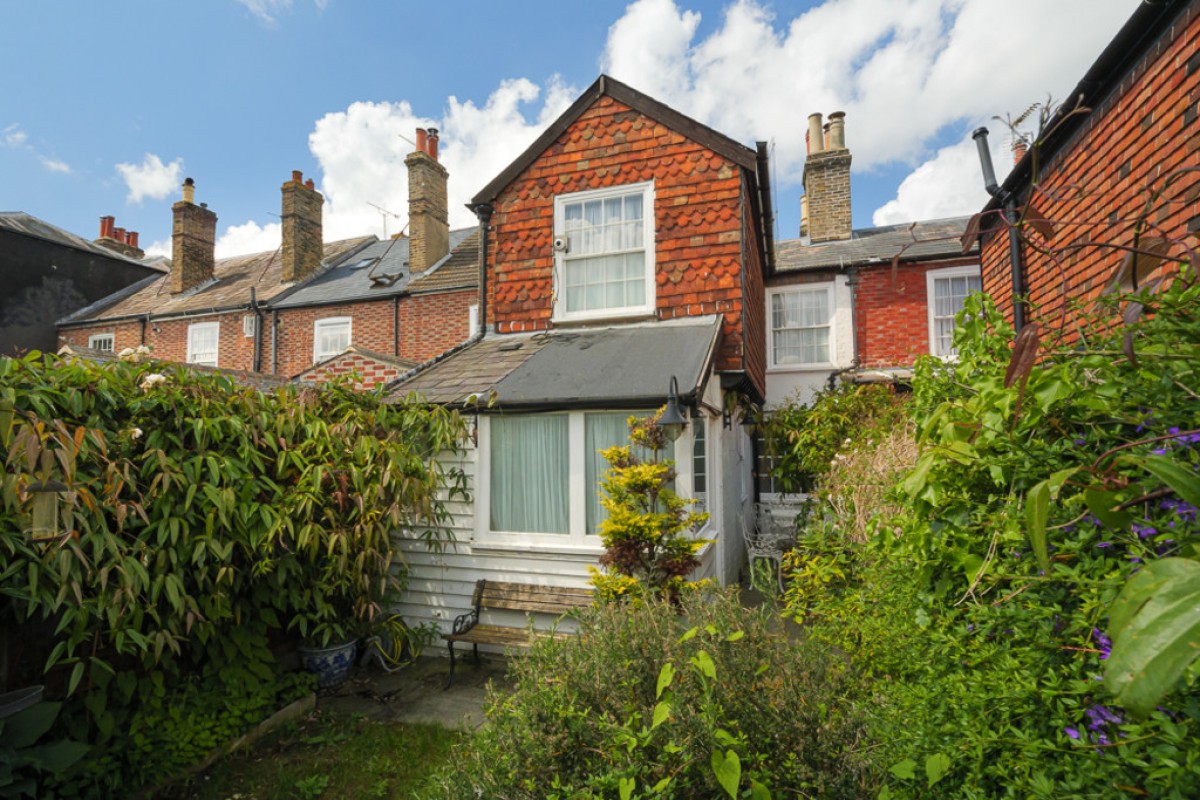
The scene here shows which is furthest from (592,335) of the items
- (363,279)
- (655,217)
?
(363,279)

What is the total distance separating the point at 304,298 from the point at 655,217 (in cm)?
1296

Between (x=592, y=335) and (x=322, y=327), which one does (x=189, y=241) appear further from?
(x=592, y=335)

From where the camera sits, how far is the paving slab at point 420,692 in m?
5.16

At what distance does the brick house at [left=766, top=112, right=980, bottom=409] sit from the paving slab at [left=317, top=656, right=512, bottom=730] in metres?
8.56

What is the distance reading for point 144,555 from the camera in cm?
390

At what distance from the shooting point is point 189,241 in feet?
65.1

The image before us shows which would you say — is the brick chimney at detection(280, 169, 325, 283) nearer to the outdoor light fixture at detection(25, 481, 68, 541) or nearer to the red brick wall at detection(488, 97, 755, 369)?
the red brick wall at detection(488, 97, 755, 369)

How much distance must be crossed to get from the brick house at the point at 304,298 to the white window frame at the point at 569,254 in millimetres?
6161

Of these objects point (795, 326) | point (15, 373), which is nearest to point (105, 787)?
point (15, 373)

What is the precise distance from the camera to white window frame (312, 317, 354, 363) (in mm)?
16297

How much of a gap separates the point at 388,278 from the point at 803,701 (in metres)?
16.4

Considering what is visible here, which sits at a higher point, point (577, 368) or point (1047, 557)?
point (577, 368)

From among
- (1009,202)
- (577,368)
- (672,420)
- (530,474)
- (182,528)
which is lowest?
(182,528)

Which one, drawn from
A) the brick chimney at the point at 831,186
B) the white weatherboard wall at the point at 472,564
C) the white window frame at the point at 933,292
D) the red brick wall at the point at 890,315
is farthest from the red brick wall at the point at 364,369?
the brick chimney at the point at 831,186
